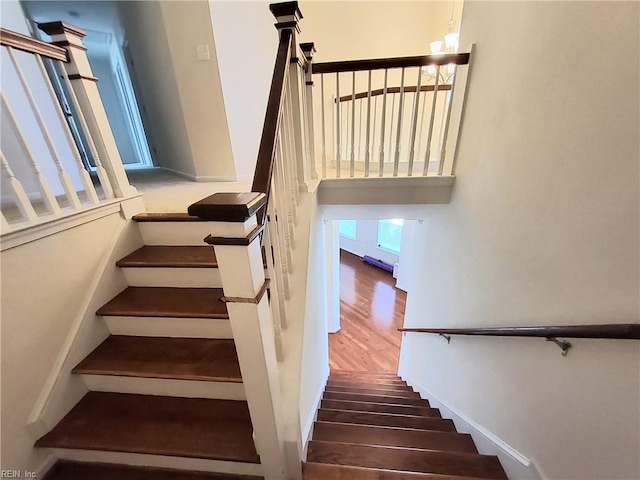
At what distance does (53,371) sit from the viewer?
117 centimetres

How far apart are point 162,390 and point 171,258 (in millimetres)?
671

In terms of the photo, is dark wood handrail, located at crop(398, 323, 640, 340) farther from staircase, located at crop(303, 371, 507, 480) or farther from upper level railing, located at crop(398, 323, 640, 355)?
staircase, located at crop(303, 371, 507, 480)

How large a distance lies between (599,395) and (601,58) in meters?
1.01

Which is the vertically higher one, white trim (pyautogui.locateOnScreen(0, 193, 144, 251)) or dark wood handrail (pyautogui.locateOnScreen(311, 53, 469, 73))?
dark wood handrail (pyautogui.locateOnScreen(311, 53, 469, 73))

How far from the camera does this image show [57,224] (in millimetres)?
1204

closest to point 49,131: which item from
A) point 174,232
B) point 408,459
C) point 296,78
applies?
point 174,232

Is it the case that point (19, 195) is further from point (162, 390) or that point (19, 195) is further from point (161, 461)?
point (161, 461)

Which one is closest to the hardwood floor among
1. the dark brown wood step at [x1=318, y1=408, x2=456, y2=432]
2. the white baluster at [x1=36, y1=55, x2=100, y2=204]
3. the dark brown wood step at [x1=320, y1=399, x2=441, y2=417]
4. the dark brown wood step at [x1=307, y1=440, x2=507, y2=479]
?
the dark brown wood step at [x1=320, y1=399, x2=441, y2=417]

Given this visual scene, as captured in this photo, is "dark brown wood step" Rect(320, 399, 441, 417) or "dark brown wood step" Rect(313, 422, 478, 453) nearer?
"dark brown wood step" Rect(313, 422, 478, 453)

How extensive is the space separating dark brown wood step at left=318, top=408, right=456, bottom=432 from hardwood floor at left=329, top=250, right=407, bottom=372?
7.37ft

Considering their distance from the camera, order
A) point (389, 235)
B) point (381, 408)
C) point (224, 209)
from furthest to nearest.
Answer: point (389, 235) < point (381, 408) < point (224, 209)

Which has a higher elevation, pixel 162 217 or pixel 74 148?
pixel 74 148

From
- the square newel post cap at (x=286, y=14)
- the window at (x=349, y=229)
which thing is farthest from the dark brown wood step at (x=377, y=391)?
the window at (x=349, y=229)

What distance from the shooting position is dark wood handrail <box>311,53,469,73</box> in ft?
5.53
